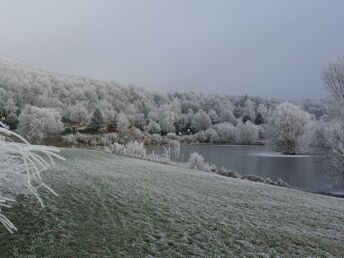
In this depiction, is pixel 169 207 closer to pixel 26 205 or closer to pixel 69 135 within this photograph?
pixel 26 205

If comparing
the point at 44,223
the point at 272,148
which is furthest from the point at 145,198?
the point at 272,148

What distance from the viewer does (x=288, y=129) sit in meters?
48.8

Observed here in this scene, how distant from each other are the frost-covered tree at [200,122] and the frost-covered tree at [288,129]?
85.4ft

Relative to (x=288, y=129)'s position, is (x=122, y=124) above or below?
below

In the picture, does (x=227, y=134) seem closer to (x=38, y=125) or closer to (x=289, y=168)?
(x=38, y=125)

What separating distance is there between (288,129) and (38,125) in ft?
97.1

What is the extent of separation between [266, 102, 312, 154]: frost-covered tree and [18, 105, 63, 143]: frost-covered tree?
26385 millimetres

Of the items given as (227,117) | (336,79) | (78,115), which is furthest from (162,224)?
(227,117)

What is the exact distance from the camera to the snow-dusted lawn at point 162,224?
282 inches

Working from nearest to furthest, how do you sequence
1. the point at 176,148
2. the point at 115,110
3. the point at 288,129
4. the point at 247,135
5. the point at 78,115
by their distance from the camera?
the point at 176,148, the point at 288,129, the point at 247,135, the point at 78,115, the point at 115,110

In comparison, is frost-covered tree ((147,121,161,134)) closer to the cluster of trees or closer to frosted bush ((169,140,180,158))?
the cluster of trees

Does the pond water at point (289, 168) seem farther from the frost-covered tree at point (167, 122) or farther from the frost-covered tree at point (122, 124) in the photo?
the frost-covered tree at point (167, 122)

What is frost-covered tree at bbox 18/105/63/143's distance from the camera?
52.5m

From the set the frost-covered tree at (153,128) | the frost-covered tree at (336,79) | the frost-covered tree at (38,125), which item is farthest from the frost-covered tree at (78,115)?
the frost-covered tree at (336,79)
